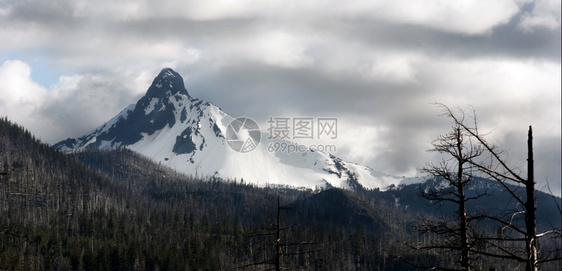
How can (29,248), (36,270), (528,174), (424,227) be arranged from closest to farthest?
(528,174)
(424,227)
(36,270)
(29,248)

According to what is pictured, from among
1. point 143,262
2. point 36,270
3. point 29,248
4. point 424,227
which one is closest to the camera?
point 424,227

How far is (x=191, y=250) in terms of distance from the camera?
189 meters

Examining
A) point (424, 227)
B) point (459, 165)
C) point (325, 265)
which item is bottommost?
point (325, 265)

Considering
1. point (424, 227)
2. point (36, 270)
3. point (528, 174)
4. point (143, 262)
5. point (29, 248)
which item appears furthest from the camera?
point (29, 248)

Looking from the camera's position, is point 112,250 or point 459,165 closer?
→ point 459,165

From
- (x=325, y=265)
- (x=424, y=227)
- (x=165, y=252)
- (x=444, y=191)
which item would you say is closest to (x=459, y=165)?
(x=444, y=191)

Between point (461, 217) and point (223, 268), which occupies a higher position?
point (461, 217)

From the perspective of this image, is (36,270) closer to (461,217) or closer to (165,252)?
(165,252)

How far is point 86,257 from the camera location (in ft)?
583

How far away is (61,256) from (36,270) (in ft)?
75.8

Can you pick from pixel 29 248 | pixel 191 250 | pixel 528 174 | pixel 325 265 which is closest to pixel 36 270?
pixel 29 248

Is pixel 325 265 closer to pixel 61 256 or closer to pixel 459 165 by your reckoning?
pixel 61 256

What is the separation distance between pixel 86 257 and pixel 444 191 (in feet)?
549

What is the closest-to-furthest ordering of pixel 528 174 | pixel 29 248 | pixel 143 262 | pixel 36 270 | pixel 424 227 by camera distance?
pixel 528 174 < pixel 424 227 < pixel 36 270 < pixel 143 262 < pixel 29 248
